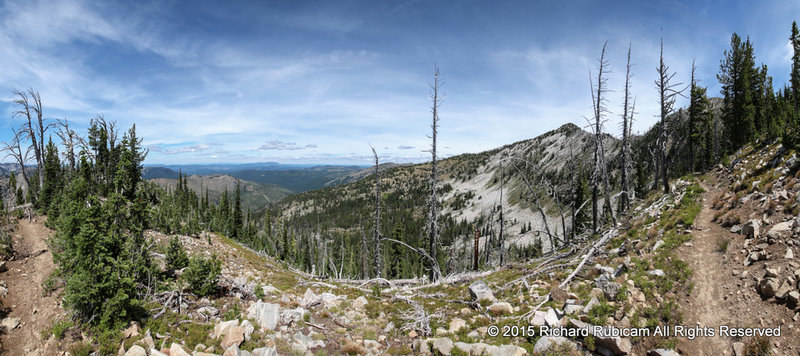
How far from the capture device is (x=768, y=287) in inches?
297

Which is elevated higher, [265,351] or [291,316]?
[265,351]

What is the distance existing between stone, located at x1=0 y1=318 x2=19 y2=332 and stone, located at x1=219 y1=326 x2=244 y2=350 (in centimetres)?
793

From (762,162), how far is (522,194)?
125490 mm

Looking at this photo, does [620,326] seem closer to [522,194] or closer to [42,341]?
[42,341]

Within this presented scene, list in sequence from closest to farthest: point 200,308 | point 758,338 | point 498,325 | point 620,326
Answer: point 758,338
point 620,326
point 498,325
point 200,308

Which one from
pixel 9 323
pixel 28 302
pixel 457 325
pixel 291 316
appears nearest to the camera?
pixel 9 323

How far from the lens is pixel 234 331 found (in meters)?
8.97

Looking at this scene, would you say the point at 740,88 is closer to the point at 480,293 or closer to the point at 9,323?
the point at 480,293

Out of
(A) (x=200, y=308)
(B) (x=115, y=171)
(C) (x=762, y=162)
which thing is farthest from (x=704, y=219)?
(B) (x=115, y=171)

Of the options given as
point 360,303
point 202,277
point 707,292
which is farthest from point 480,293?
point 202,277

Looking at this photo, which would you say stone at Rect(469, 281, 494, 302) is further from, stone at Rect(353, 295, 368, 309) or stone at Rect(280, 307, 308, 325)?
stone at Rect(280, 307, 308, 325)

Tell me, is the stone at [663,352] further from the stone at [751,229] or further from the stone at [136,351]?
the stone at [136,351]

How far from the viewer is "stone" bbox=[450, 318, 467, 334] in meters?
10.1

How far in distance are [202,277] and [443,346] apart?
10.3 metres
